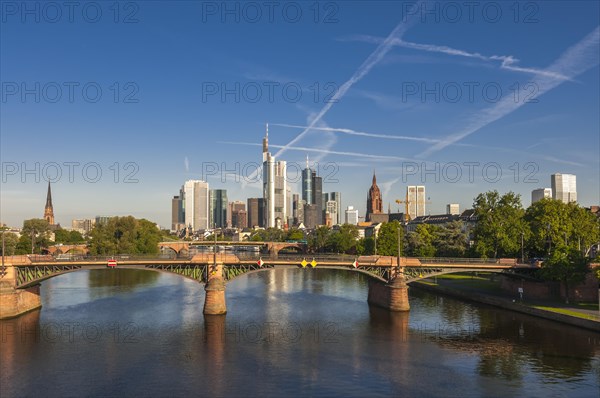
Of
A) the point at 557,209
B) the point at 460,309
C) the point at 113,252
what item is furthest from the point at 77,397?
the point at 113,252

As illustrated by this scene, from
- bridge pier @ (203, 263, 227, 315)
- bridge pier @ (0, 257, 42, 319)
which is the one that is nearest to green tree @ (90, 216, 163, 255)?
bridge pier @ (0, 257, 42, 319)

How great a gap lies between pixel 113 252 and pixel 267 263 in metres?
85.3

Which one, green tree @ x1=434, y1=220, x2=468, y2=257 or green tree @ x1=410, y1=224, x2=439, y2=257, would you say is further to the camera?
green tree @ x1=410, y1=224, x2=439, y2=257

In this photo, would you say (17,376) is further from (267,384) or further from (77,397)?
(267,384)

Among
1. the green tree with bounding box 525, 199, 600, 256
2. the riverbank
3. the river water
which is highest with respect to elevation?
the green tree with bounding box 525, 199, 600, 256

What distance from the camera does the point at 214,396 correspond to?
1531 inches

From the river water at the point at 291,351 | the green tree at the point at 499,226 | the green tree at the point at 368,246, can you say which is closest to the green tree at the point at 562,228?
the green tree at the point at 499,226

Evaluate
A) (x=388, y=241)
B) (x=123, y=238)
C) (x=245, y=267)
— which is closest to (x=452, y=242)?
(x=388, y=241)

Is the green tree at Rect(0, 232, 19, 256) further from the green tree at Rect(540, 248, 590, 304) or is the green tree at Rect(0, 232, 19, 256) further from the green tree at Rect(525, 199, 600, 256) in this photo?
the green tree at Rect(525, 199, 600, 256)

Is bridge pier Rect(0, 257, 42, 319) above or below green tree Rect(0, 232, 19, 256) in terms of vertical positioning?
below

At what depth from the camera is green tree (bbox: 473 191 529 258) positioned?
9106 cm

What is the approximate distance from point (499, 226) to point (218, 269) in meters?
53.8

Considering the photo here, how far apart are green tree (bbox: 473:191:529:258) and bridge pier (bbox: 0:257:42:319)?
78496 mm

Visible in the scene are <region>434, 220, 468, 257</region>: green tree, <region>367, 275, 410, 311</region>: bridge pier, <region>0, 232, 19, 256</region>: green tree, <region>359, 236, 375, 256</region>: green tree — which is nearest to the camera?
<region>367, 275, 410, 311</region>: bridge pier
